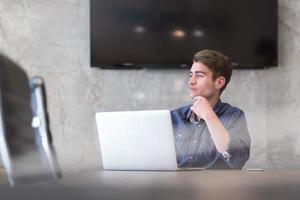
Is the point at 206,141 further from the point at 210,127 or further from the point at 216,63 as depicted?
the point at 216,63

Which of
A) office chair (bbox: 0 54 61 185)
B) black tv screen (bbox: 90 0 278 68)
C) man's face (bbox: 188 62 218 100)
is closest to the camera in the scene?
office chair (bbox: 0 54 61 185)

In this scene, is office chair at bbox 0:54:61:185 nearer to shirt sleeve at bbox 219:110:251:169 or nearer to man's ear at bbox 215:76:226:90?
shirt sleeve at bbox 219:110:251:169

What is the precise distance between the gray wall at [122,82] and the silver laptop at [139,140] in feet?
4.23

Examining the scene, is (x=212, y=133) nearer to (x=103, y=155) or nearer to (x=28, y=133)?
(x=103, y=155)

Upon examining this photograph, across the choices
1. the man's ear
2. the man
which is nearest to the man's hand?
the man

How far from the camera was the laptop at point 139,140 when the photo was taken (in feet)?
3.50

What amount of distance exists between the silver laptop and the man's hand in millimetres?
444

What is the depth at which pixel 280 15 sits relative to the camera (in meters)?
2.43

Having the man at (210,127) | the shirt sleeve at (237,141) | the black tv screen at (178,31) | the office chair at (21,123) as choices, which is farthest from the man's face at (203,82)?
the office chair at (21,123)

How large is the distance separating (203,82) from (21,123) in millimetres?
1237

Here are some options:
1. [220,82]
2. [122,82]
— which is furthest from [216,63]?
[122,82]

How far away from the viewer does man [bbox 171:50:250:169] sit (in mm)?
1379

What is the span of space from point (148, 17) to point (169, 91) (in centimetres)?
42

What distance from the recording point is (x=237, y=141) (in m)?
1.44
